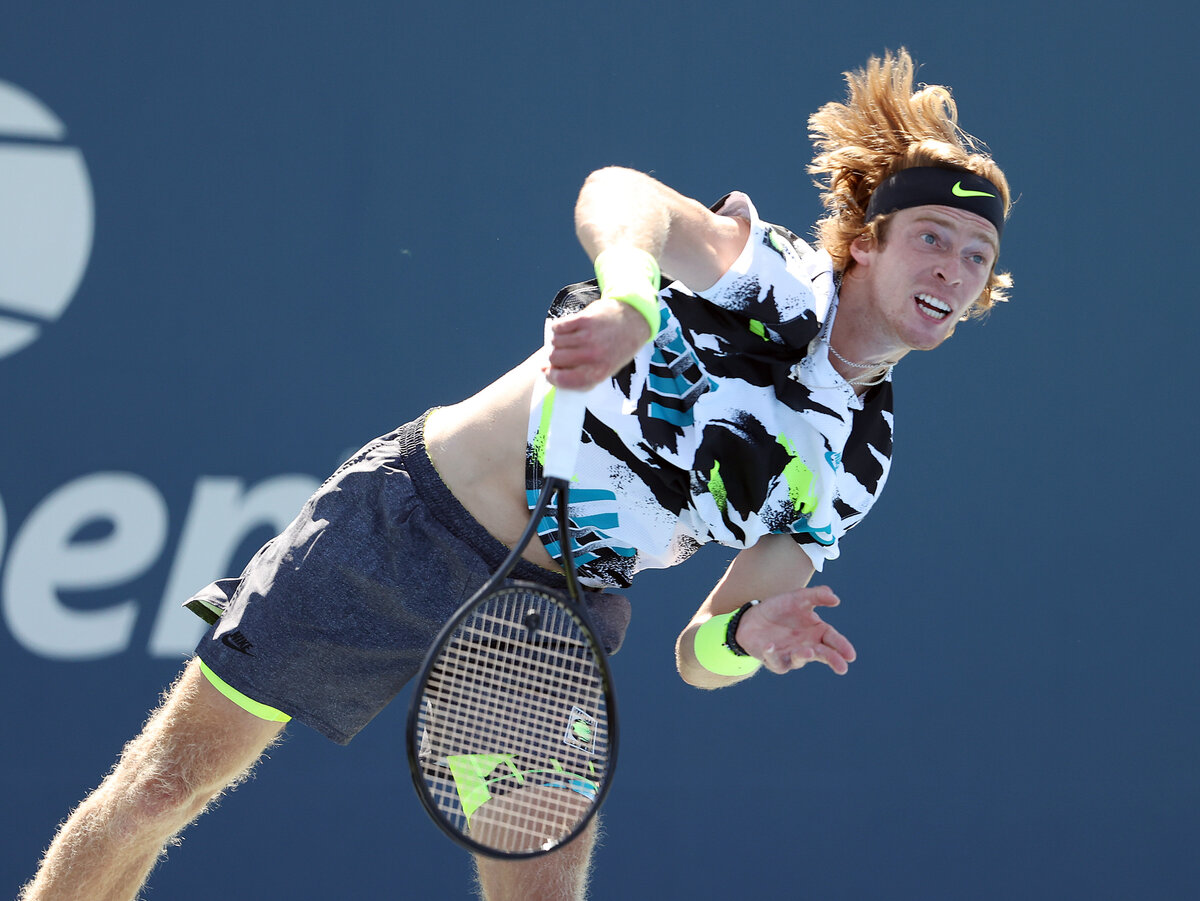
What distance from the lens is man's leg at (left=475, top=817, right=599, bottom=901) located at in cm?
210

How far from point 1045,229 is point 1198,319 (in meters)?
0.51

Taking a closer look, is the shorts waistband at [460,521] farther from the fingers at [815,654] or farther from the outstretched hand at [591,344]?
the outstretched hand at [591,344]

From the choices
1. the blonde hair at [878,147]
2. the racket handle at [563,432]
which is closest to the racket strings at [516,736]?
the racket handle at [563,432]

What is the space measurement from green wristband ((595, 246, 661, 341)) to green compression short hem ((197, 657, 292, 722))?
3.51 ft

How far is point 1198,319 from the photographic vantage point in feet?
11.1

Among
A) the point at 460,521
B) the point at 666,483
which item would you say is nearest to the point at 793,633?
the point at 666,483

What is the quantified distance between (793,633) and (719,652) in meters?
0.23

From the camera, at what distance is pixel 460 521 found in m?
2.04

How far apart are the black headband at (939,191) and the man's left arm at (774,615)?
1.96 ft

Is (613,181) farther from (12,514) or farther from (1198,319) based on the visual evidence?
(1198,319)

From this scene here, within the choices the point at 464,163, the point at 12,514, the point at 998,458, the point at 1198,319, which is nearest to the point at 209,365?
the point at 12,514

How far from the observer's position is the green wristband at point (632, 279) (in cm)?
144

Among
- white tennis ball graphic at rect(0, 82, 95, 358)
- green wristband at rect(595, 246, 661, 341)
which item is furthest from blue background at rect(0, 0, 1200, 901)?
green wristband at rect(595, 246, 661, 341)

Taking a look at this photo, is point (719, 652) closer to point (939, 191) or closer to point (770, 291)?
point (770, 291)
